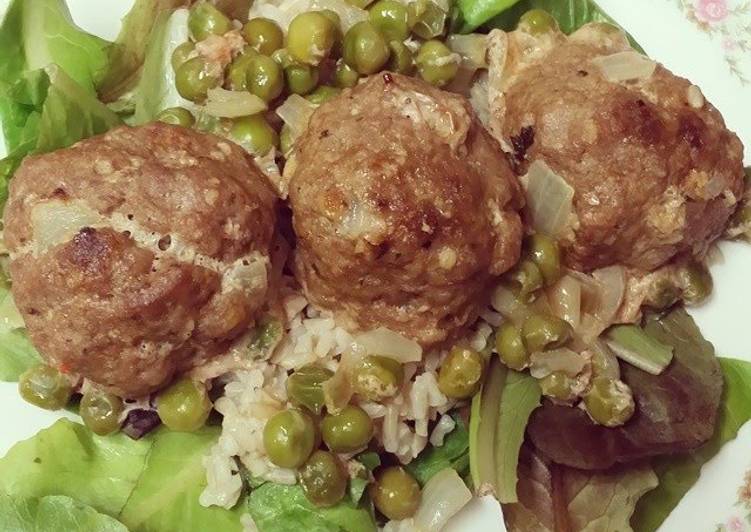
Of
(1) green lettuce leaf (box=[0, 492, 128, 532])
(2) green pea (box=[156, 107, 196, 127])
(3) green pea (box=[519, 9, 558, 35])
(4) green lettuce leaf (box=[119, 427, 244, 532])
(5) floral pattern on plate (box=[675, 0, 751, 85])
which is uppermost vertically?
(5) floral pattern on plate (box=[675, 0, 751, 85])

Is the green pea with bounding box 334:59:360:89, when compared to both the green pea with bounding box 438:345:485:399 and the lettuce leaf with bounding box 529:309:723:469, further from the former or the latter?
the lettuce leaf with bounding box 529:309:723:469

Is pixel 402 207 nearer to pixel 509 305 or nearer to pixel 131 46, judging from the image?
pixel 509 305

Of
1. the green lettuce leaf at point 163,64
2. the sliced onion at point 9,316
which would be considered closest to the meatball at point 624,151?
the green lettuce leaf at point 163,64

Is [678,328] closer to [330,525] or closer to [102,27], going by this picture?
[330,525]

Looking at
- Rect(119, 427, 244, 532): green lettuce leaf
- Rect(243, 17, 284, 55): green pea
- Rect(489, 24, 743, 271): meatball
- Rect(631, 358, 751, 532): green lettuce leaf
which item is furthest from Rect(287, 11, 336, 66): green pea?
Rect(631, 358, 751, 532): green lettuce leaf

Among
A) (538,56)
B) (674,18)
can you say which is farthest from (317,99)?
(674,18)
